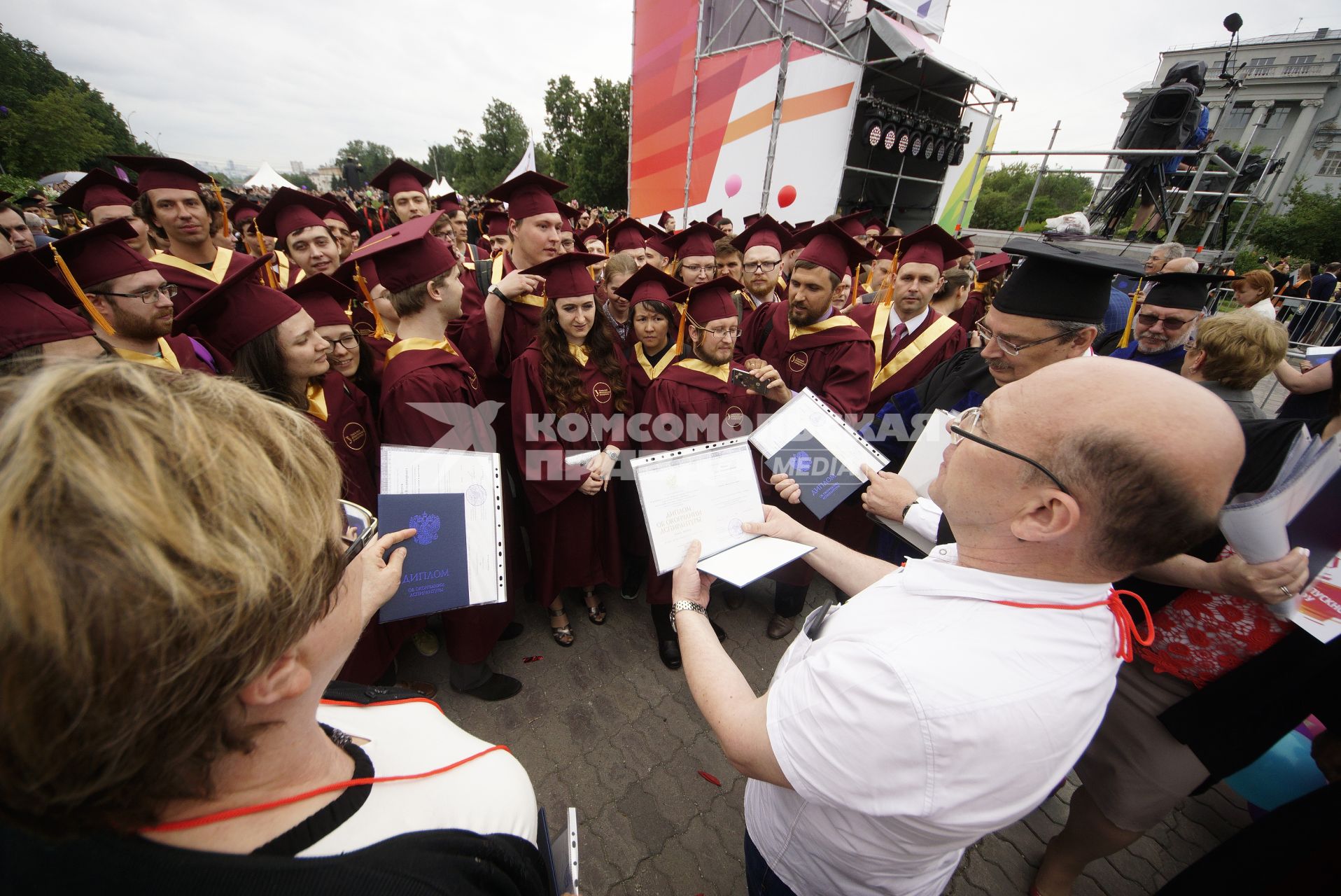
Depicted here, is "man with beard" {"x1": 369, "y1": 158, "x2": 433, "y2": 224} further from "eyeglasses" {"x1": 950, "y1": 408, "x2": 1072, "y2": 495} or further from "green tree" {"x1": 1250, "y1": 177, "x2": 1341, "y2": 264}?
"green tree" {"x1": 1250, "y1": 177, "x2": 1341, "y2": 264}

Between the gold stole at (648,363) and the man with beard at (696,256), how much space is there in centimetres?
144

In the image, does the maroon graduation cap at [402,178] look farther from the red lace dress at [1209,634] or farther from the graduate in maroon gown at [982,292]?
the red lace dress at [1209,634]

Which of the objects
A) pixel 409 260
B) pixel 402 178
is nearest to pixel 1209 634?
pixel 409 260

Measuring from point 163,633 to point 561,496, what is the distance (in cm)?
246

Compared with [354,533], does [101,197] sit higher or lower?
higher

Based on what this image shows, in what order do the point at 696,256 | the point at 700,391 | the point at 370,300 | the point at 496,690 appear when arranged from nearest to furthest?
the point at 496,690 → the point at 700,391 → the point at 370,300 → the point at 696,256

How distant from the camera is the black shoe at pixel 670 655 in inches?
123

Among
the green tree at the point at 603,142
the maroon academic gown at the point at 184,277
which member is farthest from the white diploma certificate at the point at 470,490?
the green tree at the point at 603,142

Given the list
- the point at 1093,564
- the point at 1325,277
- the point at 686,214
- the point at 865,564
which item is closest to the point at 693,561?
the point at 865,564

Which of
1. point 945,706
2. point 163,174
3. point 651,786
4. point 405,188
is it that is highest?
point 405,188

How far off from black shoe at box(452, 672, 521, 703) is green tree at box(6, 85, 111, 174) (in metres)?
35.8

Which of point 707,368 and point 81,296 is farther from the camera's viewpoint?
point 707,368

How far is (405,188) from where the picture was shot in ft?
18.7

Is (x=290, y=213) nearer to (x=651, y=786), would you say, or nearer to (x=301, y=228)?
(x=301, y=228)
